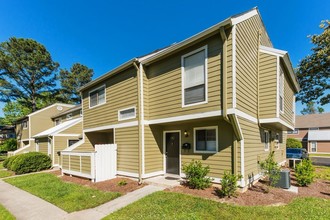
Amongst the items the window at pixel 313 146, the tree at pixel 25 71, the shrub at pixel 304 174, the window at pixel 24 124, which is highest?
the tree at pixel 25 71

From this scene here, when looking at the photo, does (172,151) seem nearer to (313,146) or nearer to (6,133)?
(313,146)

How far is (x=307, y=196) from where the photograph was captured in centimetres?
650

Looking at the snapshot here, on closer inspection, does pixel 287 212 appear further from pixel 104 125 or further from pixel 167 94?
pixel 104 125

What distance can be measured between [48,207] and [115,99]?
598 centimetres

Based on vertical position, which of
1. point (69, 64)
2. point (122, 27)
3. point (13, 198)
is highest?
point (69, 64)

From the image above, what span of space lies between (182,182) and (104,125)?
604 centimetres

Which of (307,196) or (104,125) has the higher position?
(104,125)

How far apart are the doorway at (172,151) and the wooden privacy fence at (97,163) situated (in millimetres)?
2899

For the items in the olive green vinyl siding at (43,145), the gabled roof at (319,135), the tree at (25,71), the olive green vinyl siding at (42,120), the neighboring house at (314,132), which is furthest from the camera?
the neighboring house at (314,132)

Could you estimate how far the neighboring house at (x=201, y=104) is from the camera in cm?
649

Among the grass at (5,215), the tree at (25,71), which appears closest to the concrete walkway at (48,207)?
the grass at (5,215)

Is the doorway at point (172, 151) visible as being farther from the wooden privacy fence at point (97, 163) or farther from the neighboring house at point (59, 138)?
the neighboring house at point (59, 138)

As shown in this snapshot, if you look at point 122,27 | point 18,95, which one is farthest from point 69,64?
point 122,27

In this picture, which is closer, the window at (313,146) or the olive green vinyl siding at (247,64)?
the olive green vinyl siding at (247,64)
